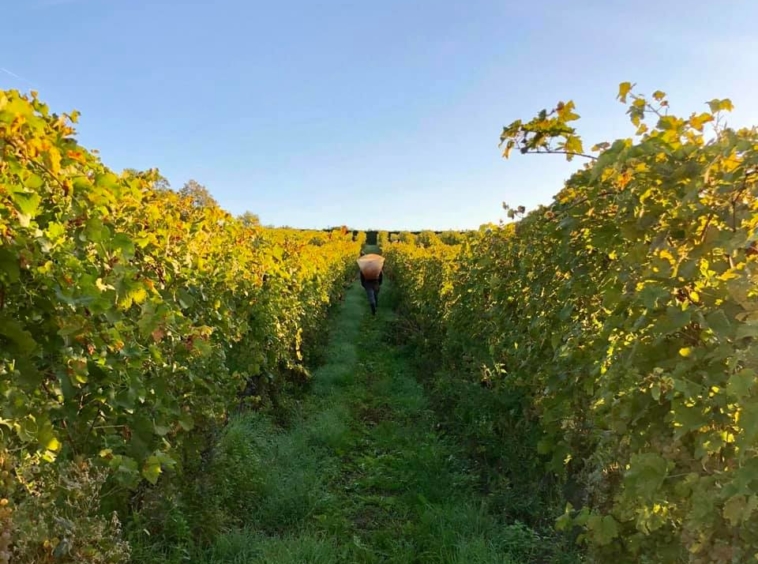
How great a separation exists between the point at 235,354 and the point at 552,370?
A: 291cm

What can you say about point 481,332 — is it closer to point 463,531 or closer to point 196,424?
point 463,531

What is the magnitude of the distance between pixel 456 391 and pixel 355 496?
5.73 feet

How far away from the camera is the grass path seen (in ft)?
11.2

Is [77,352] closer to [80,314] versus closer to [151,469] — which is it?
[80,314]

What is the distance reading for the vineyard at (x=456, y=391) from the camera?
165 centimetres

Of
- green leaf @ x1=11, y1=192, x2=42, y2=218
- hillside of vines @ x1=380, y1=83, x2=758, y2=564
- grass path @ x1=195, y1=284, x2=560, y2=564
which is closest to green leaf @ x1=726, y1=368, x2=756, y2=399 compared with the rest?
hillside of vines @ x1=380, y1=83, x2=758, y2=564

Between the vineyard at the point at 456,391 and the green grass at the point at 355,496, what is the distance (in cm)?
2

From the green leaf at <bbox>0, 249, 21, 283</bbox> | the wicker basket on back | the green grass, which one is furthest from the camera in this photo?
the wicker basket on back

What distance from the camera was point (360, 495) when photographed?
4.53 meters

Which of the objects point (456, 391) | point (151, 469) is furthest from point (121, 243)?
point (456, 391)

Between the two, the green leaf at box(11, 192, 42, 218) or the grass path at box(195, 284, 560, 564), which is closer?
the green leaf at box(11, 192, 42, 218)

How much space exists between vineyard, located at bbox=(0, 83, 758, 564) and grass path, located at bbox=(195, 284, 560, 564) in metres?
0.02

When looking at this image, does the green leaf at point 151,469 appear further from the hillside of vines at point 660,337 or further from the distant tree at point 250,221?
the distant tree at point 250,221

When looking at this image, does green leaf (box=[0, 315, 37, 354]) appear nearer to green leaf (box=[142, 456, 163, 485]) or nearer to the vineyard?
the vineyard
